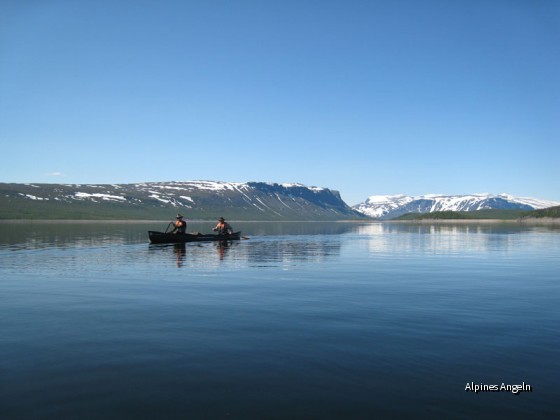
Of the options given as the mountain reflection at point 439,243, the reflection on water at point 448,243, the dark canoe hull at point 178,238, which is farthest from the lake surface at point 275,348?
the dark canoe hull at point 178,238

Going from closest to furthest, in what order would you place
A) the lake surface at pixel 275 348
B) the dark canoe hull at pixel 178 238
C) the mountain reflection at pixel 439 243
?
the lake surface at pixel 275 348
the mountain reflection at pixel 439 243
the dark canoe hull at pixel 178 238

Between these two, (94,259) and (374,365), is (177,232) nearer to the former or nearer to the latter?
(94,259)

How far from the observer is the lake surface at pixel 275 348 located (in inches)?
427

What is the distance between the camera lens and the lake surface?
10.8m

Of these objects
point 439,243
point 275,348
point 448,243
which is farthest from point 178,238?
point 275,348

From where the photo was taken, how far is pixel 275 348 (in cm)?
1503

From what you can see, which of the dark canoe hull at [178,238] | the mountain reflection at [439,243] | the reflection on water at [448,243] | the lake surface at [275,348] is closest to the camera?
the lake surface at [275,348]

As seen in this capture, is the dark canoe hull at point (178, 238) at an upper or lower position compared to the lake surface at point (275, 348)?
upper

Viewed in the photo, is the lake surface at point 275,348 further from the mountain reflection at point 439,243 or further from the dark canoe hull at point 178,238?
the dark canoe hull at point 178,238

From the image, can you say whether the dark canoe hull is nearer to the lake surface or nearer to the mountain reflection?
the mountain reflection

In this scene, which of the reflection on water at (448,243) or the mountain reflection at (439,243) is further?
the mountain reflection at (439,243)

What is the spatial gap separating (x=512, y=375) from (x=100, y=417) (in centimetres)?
1055

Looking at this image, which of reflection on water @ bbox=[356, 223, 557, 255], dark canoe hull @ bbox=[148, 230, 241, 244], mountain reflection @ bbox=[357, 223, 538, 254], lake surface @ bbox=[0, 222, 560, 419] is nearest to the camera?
lake surface @ bbox=[0, 222, 560, 419]

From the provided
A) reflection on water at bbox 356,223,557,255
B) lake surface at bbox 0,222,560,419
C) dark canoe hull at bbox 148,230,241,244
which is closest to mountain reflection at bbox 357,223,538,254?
reflection on water at bbox 356,223,557,255
